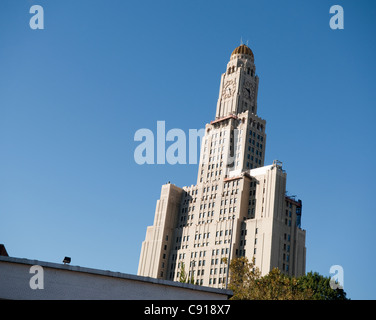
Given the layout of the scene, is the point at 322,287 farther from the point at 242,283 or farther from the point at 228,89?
the point at 228,89

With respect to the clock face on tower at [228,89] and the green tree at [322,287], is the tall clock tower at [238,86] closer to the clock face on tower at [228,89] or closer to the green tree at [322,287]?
the clock face on tower at [228,89]

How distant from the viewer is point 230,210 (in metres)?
125

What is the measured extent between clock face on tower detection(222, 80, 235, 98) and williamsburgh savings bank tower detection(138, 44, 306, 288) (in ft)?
1.14

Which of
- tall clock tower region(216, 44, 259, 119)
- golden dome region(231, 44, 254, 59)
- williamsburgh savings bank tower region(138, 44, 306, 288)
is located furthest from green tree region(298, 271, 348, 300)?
golden dome region(231, 44, 254, 59)

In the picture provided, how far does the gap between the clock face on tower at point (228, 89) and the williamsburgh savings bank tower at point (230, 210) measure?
347mm

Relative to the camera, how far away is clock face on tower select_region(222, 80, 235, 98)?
484 ft

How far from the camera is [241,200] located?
406ft

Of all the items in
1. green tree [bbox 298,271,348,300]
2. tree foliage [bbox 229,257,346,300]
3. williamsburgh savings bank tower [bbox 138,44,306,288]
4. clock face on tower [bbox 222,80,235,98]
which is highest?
clock face on tower [bbox 222,80,235,98]

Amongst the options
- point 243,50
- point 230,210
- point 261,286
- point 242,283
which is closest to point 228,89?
point 243,50

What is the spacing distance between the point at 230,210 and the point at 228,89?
4187cm

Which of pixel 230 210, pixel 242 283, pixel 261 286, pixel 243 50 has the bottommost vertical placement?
pixel 261 286

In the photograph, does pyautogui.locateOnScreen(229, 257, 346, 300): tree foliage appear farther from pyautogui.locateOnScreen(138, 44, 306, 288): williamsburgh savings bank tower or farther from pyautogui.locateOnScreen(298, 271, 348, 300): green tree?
pyautogui.locateOnScreen(138, 44, 306, 288): williamsburgh savings bank tower
